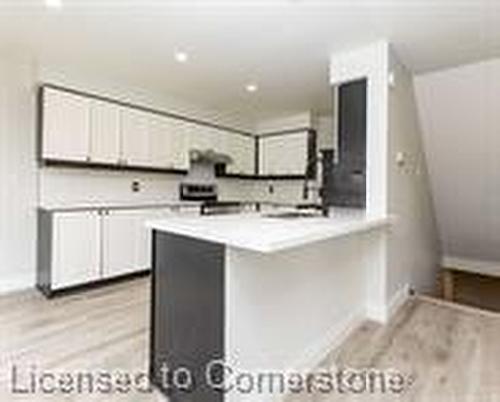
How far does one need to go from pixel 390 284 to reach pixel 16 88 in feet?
13.3

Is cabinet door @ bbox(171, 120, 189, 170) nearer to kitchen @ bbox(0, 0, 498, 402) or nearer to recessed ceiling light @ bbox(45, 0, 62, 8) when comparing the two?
kitchen @ bbox(0, 0, 498, 402)

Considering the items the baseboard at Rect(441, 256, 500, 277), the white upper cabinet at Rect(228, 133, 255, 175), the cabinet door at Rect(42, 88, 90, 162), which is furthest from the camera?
the white upper cabinet at Rect(228, 133, 255, 175)

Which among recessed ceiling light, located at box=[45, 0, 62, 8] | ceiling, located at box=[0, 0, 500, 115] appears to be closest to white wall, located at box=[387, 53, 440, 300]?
ceiling, located at box=[0, 0, 500, 115]

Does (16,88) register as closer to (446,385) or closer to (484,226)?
(446,385)

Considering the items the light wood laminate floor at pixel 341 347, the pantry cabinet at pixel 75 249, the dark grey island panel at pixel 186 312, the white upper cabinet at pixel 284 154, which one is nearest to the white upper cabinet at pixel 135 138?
the pantry cabinet at pixel 75 249

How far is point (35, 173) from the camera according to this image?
399 cm

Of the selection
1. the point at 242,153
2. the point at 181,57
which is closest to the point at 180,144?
the point at 242,153

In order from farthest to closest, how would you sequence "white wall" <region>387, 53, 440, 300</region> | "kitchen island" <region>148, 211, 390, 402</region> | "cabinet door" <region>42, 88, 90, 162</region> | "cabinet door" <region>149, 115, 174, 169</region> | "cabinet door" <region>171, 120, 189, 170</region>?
1. "cabinet door" <region>171, 120, 189, 170</region>
2. "cabinet door" <region>149, 115, 174, 169</region>
3. "cabinet door" <region>42, 88, 90, 162</region>
4. "white wall" <region>387, 53, 440, 300</region>
5. "kitchen island" <region>148, 211, 390, 402</region>

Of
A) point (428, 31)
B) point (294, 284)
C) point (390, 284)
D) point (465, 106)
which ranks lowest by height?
point (390, 284)

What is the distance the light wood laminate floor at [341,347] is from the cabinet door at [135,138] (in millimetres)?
1729

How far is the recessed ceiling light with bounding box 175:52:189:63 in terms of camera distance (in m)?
3.54

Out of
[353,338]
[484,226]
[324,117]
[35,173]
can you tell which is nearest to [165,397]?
[353,338]

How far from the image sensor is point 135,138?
464cm

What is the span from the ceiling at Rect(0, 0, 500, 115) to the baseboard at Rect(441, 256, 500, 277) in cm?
328
